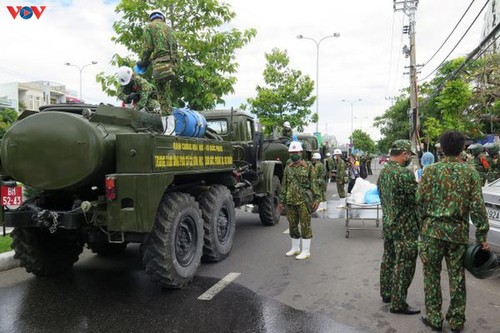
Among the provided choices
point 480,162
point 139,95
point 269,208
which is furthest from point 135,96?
point 480,162

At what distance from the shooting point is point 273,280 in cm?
541

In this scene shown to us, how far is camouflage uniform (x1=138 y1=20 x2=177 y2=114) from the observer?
5.88m

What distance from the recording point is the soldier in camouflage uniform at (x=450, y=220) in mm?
3573

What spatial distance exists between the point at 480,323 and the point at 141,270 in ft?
13.3

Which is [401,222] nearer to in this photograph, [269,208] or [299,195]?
[299,195]

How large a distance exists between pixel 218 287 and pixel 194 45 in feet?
20.9

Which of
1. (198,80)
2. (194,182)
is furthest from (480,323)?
(198,80)

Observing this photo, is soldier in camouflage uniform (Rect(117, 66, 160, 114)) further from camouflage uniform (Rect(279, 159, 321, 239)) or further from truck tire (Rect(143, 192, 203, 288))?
camouflage uniform (Rect(279, 159, 321, 239))

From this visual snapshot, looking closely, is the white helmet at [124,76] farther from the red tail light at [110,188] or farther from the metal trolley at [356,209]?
the metal trolley at [356,209]

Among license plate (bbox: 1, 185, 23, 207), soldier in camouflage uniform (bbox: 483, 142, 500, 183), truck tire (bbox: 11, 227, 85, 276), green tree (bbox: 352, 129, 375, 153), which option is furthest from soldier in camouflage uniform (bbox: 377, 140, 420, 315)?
green tree (bbox: 352, 129, 375, 153)

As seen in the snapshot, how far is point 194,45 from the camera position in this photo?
9828mm

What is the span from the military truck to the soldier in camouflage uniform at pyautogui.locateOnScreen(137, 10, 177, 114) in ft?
2.06

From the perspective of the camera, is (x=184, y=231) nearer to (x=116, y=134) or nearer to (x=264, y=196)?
(x=116, y=134)

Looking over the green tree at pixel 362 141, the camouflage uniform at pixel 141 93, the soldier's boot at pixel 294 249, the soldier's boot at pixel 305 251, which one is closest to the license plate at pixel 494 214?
the soldier's boot at pixel 305 251
